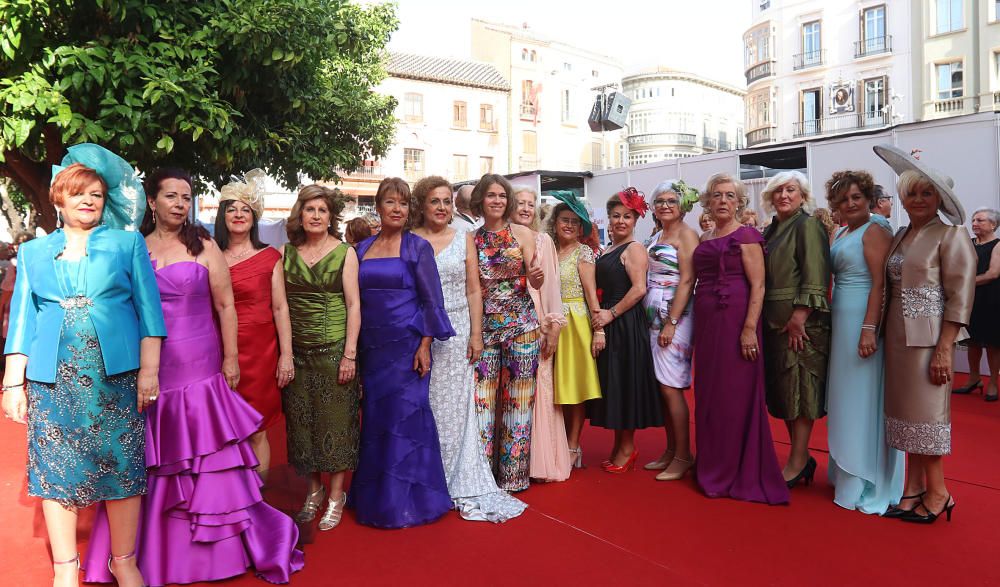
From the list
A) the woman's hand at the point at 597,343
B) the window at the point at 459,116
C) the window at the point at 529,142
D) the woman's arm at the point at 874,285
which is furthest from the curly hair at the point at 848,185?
the window at the point at 529,142

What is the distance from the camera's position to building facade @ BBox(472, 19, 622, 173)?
3644cm

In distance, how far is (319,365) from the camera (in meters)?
3.76

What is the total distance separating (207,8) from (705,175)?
306 inches

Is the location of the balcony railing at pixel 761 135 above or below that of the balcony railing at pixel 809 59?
below

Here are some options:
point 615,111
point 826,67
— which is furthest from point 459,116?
point 615,111

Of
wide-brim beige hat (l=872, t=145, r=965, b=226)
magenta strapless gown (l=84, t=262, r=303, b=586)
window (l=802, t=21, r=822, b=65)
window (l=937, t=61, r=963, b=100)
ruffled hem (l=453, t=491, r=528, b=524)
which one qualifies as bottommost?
ruffled hem (l=453, t=491, r=528, b=524)

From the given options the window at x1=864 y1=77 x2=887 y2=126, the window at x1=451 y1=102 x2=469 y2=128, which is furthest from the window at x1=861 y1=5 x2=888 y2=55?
the window at x1=451 y1=102 x2=469 y2=128

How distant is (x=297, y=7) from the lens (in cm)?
633

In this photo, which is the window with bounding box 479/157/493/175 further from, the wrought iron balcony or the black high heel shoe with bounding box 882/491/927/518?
the black high heel shoe with bounding box 882/491/927/518

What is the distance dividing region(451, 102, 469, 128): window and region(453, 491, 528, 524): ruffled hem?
31.2 metres

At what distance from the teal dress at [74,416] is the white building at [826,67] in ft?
98.0

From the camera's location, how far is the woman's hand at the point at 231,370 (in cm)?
348

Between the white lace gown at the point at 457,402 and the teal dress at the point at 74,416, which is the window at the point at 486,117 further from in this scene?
the teal dress at the point at 74,416

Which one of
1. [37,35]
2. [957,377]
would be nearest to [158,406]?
[37,35]
